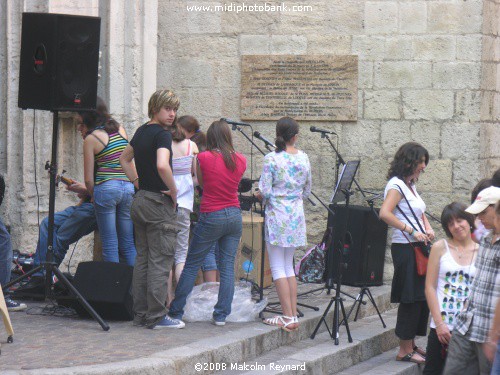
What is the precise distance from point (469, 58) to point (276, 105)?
82.5 inches

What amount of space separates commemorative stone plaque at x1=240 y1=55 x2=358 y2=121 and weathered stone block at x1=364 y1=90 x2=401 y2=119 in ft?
0.46

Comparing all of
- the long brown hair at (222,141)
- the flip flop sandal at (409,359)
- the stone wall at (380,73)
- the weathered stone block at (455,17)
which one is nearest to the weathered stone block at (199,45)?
the stone wall at (380,73)

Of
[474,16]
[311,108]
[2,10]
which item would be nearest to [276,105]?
[311,108]

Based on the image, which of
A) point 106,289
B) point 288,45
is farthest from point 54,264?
point 288,45

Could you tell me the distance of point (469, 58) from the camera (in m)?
11.2

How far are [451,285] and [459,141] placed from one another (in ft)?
14.5

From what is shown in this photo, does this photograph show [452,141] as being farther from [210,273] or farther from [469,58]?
[210,273]

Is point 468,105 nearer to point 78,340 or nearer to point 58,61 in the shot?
point 58,61

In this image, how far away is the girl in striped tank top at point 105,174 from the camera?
352 inches

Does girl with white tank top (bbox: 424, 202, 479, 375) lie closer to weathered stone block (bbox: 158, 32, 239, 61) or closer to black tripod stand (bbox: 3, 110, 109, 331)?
black tripod stand (bbox: 3, 110, 109, 331)

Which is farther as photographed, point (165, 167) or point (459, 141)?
point (459, 141)

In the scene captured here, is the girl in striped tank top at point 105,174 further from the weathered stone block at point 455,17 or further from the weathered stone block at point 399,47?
the weathered stone block at point 455,17

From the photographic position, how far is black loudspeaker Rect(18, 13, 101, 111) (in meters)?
8.02

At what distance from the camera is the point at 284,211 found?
8.48m
